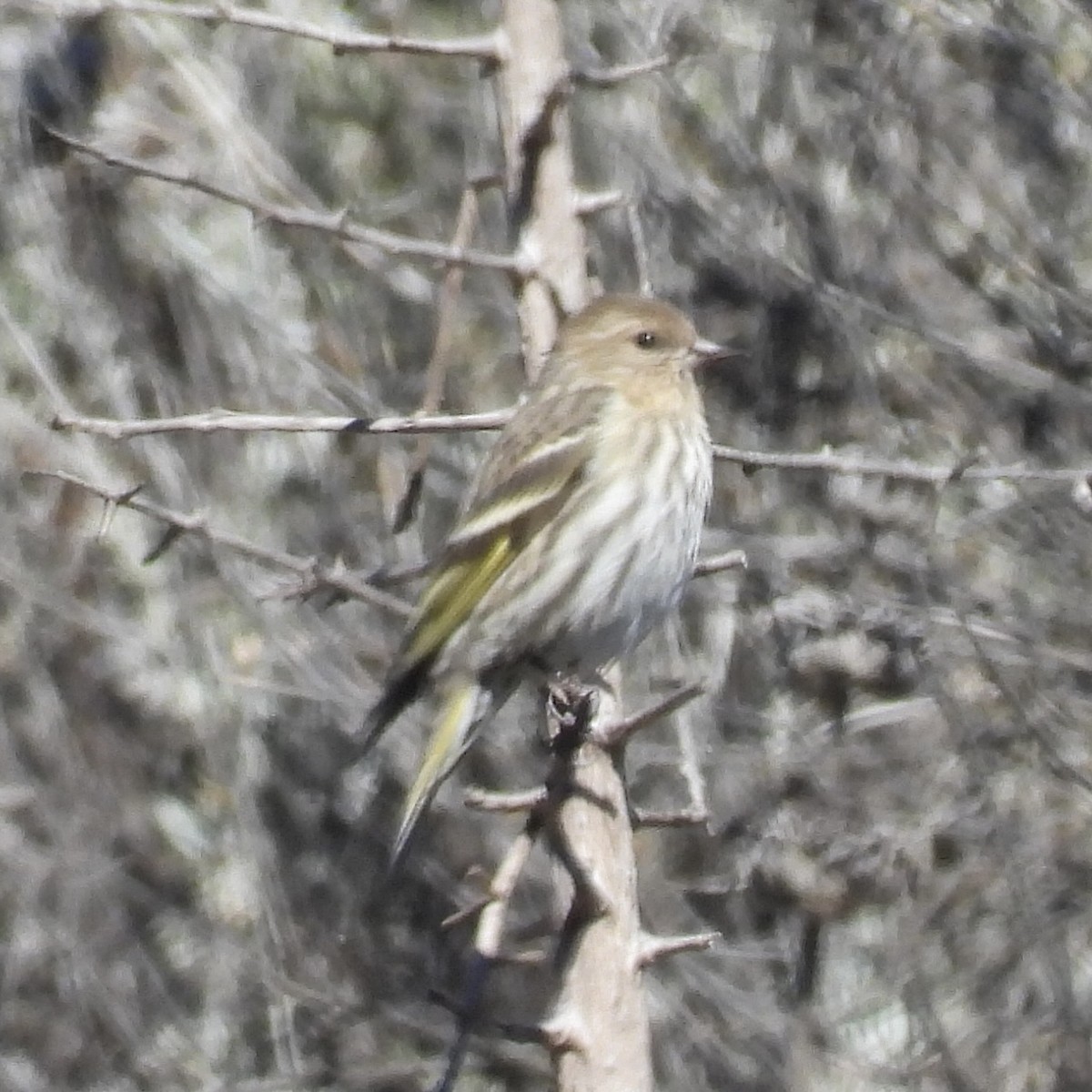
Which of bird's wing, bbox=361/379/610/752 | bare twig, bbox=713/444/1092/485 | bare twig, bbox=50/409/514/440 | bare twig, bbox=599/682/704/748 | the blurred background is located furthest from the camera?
the blurred background

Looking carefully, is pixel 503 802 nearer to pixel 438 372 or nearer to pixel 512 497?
pixel 438 372

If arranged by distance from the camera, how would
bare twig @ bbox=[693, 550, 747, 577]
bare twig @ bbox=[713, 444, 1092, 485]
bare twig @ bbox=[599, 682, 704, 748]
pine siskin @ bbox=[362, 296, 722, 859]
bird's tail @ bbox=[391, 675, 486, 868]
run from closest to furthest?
bare twig @ bbox=[599, 682, 704, 748]
bare twig @ bbox=[713, 444, 1092, 485]
bare twig @ bbox=[693, 550, 747, 577]
bird's tail @ bbox=[391, 675, 486, 868]
pine siskin @ bbox=[362, 296, 722, 859]

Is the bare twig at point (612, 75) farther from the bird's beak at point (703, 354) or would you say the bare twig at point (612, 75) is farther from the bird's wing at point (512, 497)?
the bird's beak at point (703, 354)

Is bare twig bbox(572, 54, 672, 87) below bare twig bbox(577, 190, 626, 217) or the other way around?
the other way around

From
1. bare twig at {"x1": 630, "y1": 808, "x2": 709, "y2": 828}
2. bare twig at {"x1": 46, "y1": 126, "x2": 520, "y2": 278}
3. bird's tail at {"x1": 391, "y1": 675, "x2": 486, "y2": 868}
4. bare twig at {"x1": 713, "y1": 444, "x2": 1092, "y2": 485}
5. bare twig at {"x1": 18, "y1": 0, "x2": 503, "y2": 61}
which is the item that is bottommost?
bird's tail at {"x1": 391, "y1": 675, "x2": 486, "y2": 868}

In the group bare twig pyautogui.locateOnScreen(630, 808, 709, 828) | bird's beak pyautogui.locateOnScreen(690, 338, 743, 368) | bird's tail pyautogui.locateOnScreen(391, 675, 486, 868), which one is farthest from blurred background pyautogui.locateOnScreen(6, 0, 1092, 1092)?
bare twig pyautogui.locateOnScreen(630, 808, 709, 828)

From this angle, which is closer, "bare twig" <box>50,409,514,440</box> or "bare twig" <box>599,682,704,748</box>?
"bare twig" <box>599,682,704,748</box>

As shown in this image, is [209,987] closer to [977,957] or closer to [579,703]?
[977,957]

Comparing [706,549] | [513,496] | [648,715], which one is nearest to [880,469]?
[648,715]

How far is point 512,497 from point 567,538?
0.16 meters

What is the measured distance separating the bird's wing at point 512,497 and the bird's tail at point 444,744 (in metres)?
0.15

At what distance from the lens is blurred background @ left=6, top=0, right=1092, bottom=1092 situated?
292 inches

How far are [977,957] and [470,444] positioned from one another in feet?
8.53

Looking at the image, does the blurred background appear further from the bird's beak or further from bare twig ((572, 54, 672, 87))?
bare twig ((572, 54, 672, 87))
